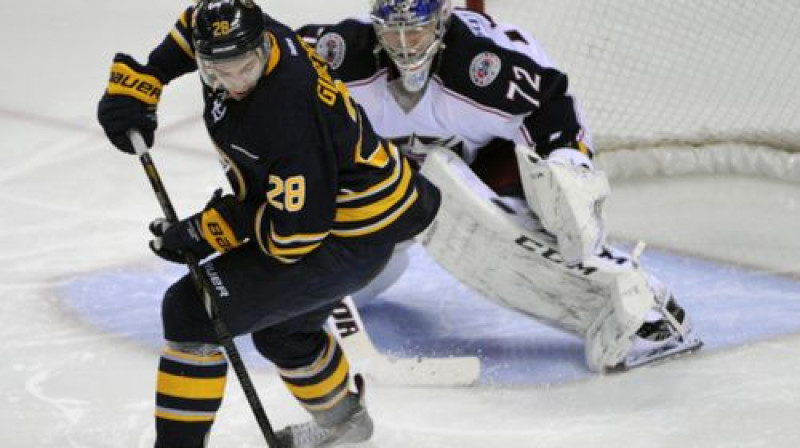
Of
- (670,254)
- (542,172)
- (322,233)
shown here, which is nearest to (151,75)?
(322,233)

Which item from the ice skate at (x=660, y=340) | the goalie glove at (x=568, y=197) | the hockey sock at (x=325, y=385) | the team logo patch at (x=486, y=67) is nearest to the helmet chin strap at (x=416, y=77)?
the team logo patch at (x=486, y=67)

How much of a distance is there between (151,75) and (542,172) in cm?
90

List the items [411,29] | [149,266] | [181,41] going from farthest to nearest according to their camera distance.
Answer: [149,266] < [411,29] < [181,41]

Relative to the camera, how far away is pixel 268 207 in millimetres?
2361

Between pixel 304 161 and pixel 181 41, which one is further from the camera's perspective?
pixel 181 41

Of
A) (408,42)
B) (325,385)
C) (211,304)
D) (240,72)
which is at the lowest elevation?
(325,385)

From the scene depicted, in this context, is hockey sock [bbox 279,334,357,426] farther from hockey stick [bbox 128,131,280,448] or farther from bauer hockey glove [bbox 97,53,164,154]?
bauer hockey glove [bbox 97,53,164,154]

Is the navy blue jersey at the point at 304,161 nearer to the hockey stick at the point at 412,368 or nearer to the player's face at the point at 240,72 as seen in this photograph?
the player's face at the point at 240,72

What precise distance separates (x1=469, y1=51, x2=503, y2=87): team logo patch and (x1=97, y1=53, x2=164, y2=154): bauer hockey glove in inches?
32.0

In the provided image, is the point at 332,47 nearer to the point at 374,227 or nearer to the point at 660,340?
the point at 374,227

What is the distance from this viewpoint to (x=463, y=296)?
3.77 meters

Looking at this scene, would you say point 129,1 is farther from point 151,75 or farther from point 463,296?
point 151,75

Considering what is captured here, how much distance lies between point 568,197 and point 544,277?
341 mm

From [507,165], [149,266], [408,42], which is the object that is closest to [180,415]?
[408,42]
